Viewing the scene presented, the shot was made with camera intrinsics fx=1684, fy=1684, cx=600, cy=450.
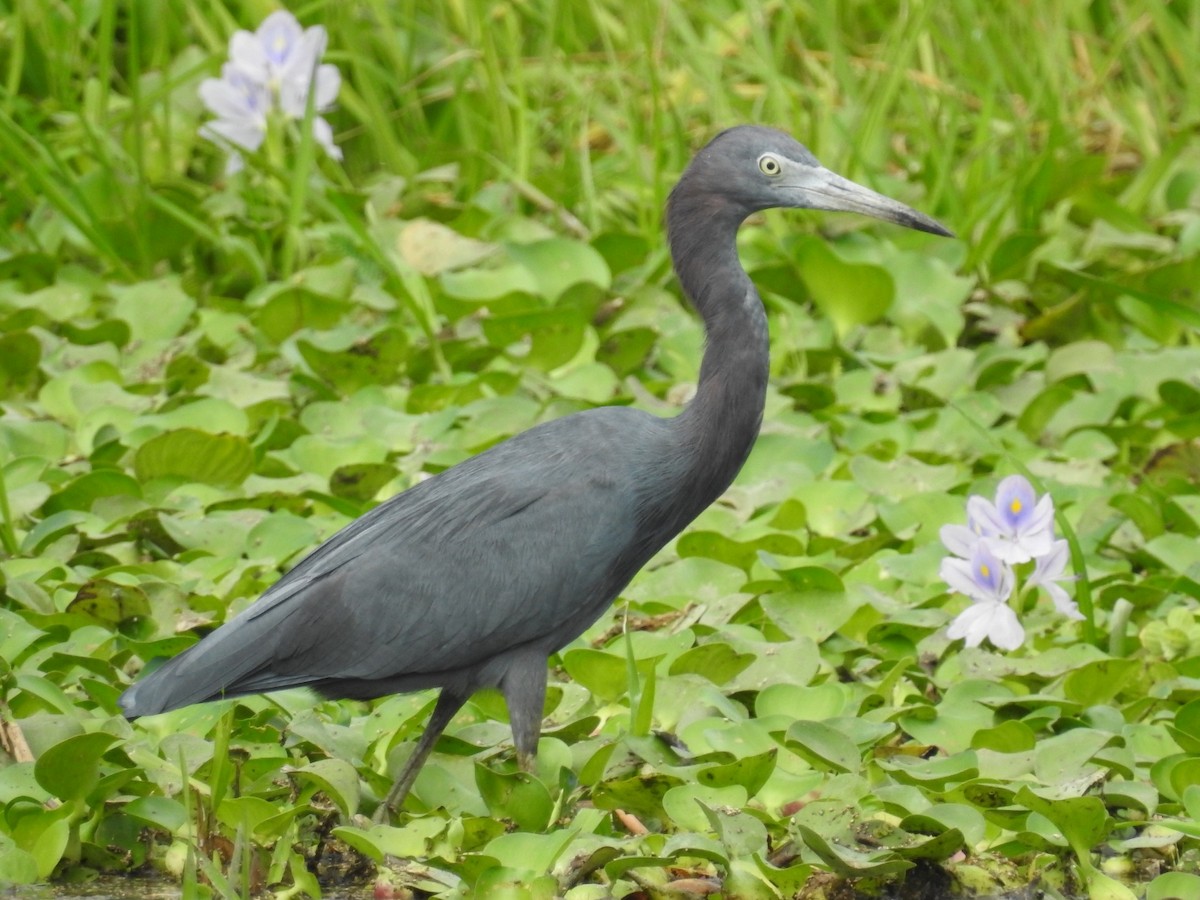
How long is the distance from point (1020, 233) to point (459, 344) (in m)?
2.09

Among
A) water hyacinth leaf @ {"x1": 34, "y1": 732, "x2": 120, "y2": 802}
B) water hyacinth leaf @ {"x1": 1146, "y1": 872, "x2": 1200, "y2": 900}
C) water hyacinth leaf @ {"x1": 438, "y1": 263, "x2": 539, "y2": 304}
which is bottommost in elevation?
water hyacinth leaf @ {"x1": 1146, "y1": 872, "x2": 1200, "y2": 900}

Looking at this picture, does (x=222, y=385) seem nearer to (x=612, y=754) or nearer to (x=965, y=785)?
(x=612, y=754)

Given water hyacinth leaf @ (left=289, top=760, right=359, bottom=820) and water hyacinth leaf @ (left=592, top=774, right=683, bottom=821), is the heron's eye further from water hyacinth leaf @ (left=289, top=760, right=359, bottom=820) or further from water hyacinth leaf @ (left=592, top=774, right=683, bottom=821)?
water hyacinth leaf @ (left=289, top=760, right=359, bottom=820)

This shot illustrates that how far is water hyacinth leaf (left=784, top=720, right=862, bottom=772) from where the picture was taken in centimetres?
347

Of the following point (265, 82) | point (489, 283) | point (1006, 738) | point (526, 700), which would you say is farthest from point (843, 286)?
point (526, 700)

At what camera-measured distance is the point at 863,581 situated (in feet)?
14.7

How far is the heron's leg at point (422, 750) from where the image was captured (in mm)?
3564

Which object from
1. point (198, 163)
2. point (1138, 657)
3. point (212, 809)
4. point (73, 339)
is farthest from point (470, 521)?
point (198, 163)

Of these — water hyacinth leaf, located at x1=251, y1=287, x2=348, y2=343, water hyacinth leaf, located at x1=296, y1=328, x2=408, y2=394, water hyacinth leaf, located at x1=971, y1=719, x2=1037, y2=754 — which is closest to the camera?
water hyacinth leaf, located at x1=971, y1=719, x2=1037, y2=754

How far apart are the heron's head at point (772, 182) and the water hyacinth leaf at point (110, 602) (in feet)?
5.39

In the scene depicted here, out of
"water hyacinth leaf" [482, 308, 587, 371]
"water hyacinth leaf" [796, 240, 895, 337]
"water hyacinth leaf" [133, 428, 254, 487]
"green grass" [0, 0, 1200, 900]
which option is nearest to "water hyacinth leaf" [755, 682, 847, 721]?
"green grass" [0, 0, 1200, 900]

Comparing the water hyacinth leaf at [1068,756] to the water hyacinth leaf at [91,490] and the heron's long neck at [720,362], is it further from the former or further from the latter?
the water hyacinth leaf at [91,490]

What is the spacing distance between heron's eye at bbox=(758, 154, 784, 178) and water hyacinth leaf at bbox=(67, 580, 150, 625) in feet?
5.89

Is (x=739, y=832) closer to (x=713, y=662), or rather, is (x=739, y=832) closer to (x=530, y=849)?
(x=530, y=849)
